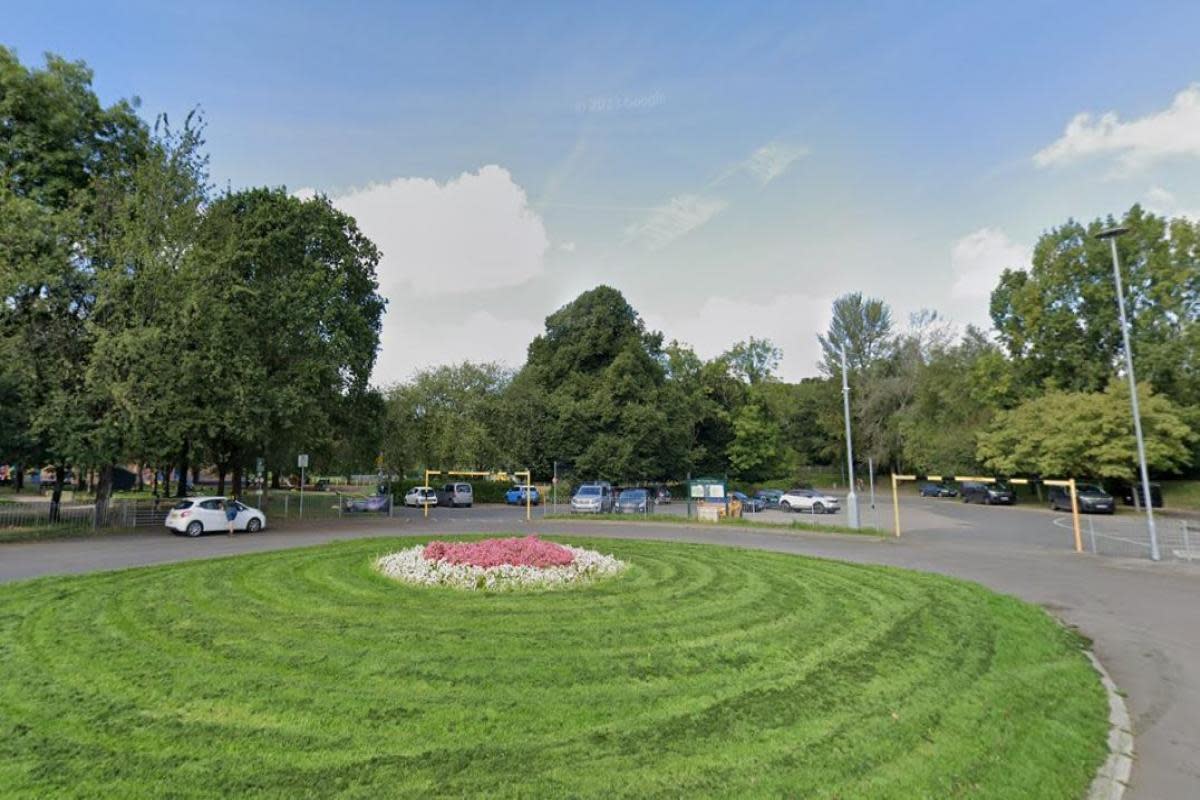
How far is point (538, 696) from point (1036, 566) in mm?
14385

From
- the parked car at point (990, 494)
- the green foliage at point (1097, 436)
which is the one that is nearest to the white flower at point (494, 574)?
the green foliage at point (1097, 436)

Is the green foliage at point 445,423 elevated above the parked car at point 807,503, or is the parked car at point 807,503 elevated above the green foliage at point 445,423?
the green foliage at point 445,423

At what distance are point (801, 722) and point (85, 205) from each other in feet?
93.4

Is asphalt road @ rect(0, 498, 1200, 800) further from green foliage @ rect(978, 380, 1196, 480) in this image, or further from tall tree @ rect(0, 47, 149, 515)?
green foliage @ rect(978, 380, 1196, 480)

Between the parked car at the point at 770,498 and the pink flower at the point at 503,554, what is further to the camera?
the parked car at the point at 770,498

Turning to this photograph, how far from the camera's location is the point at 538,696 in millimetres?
5305

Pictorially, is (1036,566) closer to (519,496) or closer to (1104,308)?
(519,496)

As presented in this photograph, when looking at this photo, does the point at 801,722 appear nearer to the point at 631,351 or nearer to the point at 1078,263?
the point at 631,351

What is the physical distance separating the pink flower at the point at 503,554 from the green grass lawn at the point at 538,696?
1.33 metres

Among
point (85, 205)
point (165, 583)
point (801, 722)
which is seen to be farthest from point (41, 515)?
point (801, 722)

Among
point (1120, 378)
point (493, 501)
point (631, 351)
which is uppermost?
point (631, 351)

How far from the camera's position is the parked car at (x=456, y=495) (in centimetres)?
3984

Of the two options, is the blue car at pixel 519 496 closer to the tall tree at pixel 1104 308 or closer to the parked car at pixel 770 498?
the parked car at pixel 770 498

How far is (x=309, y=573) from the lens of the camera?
36.7 feet
